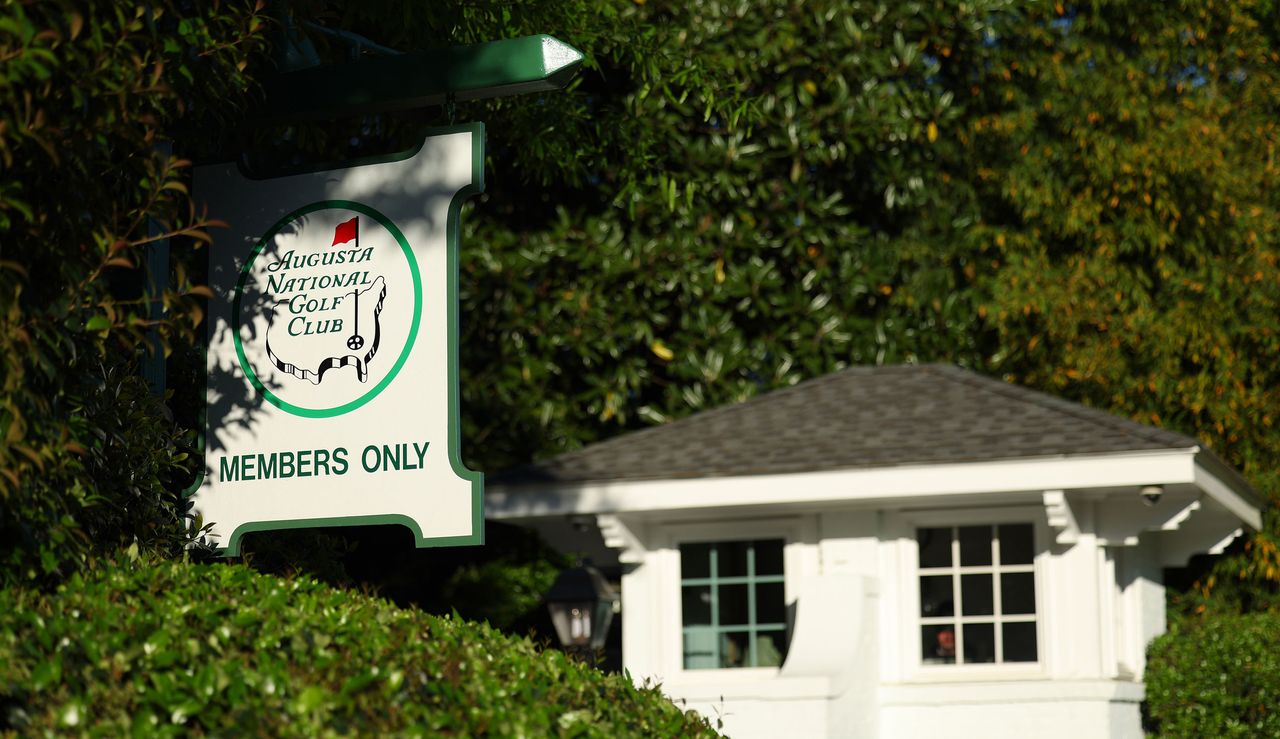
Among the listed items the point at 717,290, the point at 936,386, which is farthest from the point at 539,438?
the point at 936,386

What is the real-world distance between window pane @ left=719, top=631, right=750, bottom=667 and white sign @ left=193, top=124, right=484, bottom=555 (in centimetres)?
799

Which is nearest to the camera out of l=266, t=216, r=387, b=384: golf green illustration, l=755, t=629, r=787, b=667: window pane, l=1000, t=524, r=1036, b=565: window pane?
l=266, t=216, r=387, b=384: golf green illustration

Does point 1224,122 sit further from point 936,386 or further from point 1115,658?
point 1115,658

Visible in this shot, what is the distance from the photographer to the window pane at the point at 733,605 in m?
12.9

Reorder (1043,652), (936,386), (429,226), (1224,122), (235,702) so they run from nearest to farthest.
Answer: (235,702), (429,226), (1043,652), (936,386), (1224,122)

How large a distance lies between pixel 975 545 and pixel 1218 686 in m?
2.33

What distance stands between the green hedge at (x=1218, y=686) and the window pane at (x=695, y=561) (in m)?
3.78

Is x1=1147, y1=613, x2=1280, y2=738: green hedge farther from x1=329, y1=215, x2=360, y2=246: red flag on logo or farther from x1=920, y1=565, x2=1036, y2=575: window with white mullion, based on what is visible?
Answer: x1=329, y1=215, x2=360, y2=246: red flag on logo

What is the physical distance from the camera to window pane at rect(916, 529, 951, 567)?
493 inches

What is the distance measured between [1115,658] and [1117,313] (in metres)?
5.63

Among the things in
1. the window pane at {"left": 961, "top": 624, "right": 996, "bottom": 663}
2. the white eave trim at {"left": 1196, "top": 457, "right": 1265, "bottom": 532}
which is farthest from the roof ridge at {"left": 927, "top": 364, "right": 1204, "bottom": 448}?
the window pane at {"left": 961, "top": 624, "right": 996, "bottom": 663}

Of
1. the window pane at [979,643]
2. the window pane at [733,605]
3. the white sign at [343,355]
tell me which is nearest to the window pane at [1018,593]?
the window pane at [979,643]

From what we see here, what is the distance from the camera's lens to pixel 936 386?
1416 cm

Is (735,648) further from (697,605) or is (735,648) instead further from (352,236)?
(352,236)
